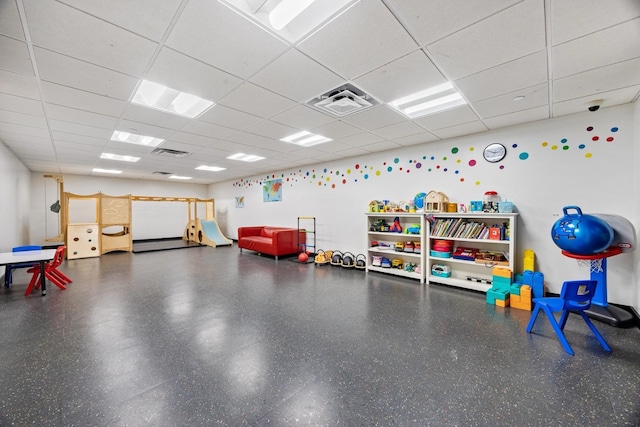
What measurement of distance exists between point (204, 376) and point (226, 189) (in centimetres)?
951

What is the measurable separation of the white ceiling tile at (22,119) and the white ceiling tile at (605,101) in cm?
679

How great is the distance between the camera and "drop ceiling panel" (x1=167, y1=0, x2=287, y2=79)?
1705 millimetres

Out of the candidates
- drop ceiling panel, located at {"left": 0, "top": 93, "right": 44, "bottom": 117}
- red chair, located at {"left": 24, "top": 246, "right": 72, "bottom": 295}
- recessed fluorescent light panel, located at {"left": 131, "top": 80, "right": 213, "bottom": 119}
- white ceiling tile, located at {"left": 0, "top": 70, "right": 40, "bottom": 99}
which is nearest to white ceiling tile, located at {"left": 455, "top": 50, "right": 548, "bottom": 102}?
recessed fluorescent light panel, located at {"left": 131, "top": 80, "right": 213, "bottom": 119}

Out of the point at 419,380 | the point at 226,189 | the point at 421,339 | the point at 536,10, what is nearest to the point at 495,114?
the point at 536,10

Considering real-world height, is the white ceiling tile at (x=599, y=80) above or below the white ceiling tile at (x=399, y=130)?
above

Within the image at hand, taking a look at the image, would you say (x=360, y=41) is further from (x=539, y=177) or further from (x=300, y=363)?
(x=539, y=177)

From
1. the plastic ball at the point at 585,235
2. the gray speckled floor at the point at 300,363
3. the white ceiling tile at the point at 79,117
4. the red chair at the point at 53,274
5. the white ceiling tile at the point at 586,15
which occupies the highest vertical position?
the white ceiling tile at the point at 586,15

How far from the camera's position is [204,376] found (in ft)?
6.35

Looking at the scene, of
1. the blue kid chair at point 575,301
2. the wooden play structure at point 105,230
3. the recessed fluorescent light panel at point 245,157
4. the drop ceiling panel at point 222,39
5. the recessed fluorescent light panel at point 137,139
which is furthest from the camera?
the wooden play structure at point 105,230

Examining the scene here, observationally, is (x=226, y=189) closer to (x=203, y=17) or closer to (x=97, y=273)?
(x=97, y=273)

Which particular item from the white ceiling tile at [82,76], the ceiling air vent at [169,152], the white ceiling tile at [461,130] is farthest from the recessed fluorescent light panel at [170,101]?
the white ceiling tile at [461,130]

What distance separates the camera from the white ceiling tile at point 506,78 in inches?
89.3

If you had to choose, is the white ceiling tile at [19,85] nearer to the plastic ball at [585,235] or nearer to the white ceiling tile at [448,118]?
the white ceiling tile at [448,118]

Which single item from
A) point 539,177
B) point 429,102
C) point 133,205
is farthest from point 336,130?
point 133,205
